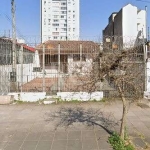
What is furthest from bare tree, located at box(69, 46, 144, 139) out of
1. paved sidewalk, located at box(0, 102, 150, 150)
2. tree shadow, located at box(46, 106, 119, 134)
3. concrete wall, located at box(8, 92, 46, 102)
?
concrete wall, located at box(8, 92, 46, 102)

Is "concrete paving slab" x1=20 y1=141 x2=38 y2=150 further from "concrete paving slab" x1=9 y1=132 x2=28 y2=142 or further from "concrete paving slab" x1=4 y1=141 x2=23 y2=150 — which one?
"concrete paving slab" x1=9 y1=132 x2=28 y2=142

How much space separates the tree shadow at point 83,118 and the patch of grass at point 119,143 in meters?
0.73

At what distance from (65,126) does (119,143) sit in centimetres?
220

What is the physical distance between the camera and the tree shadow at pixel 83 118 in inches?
279

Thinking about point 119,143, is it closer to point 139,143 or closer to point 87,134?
point 139,143

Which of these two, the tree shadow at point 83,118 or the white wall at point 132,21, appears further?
the white wall at point 132,21

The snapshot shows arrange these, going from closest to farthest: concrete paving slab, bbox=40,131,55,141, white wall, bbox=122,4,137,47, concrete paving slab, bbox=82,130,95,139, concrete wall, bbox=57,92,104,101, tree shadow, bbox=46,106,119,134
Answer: concrete paving slab, bbox=40,131,55,141, concrete paving slab, bbox=82,130,95,139, tree shadow, bbox=46,106,119,134, concrete wall, bbox=57,92,104,101, white wall, bbox=122,4,137,47

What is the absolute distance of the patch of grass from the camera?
16.5 feet

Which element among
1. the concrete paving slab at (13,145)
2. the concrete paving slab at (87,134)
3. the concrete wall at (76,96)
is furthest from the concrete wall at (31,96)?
the concrete paving slab at (13,145)

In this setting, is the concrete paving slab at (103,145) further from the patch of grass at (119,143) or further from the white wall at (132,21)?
the white wall at (132,21)

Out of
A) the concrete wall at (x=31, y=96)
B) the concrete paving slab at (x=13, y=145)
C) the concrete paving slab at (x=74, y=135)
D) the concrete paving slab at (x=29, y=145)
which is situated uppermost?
the concrete wall at (x=31, y=96)

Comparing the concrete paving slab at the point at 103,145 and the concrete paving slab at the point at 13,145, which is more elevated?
the concrete paving slab at the point at 103,145

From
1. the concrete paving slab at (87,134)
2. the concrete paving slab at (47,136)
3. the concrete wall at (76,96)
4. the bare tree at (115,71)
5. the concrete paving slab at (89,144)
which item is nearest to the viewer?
the bare tree at (115,71)

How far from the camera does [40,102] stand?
1084 cm
